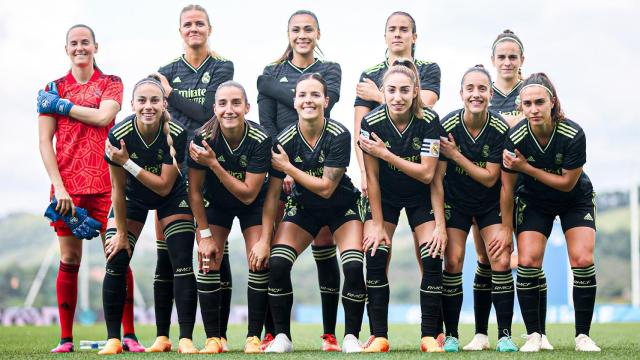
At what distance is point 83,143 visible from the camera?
7.52m

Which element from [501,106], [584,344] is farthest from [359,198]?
[584,344]

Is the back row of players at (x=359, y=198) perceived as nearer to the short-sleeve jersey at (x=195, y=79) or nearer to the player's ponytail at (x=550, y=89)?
the player's ponytail at (x=550, y=89)

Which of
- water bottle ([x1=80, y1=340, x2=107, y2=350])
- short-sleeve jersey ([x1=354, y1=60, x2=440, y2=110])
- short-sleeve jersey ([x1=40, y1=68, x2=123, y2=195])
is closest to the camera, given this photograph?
short-sleeve jersey ([x1=40, y1=68, x2=123, y2=195])

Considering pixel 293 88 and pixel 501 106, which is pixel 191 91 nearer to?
pixel 293 88

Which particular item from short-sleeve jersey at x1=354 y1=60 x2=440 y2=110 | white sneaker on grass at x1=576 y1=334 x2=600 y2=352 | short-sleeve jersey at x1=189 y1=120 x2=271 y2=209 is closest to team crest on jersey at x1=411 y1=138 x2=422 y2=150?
short-sleeve jersey at x1=354 y1=60 x2=440 y2=110

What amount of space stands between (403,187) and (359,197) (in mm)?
367

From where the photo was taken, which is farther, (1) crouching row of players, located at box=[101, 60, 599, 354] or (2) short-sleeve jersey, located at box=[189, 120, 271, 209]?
(2) short-sleeve jersey, located at box=[189, 120, 271, 209]

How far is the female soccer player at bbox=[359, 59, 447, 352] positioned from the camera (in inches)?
265

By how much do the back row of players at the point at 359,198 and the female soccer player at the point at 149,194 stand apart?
0.4 inches

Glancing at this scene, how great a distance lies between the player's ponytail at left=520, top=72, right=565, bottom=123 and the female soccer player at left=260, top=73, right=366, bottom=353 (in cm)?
141

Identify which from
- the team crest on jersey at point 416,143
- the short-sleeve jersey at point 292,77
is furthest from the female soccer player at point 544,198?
the short-sleeve jersey at point 292,77

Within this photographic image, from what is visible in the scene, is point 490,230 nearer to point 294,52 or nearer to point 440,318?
point 440,318

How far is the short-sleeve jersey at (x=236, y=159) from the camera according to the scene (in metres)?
6.87

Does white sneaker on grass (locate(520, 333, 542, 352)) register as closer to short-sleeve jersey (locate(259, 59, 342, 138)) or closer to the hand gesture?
short-sleeve jersey (locate(259, 59, 342, 138))
